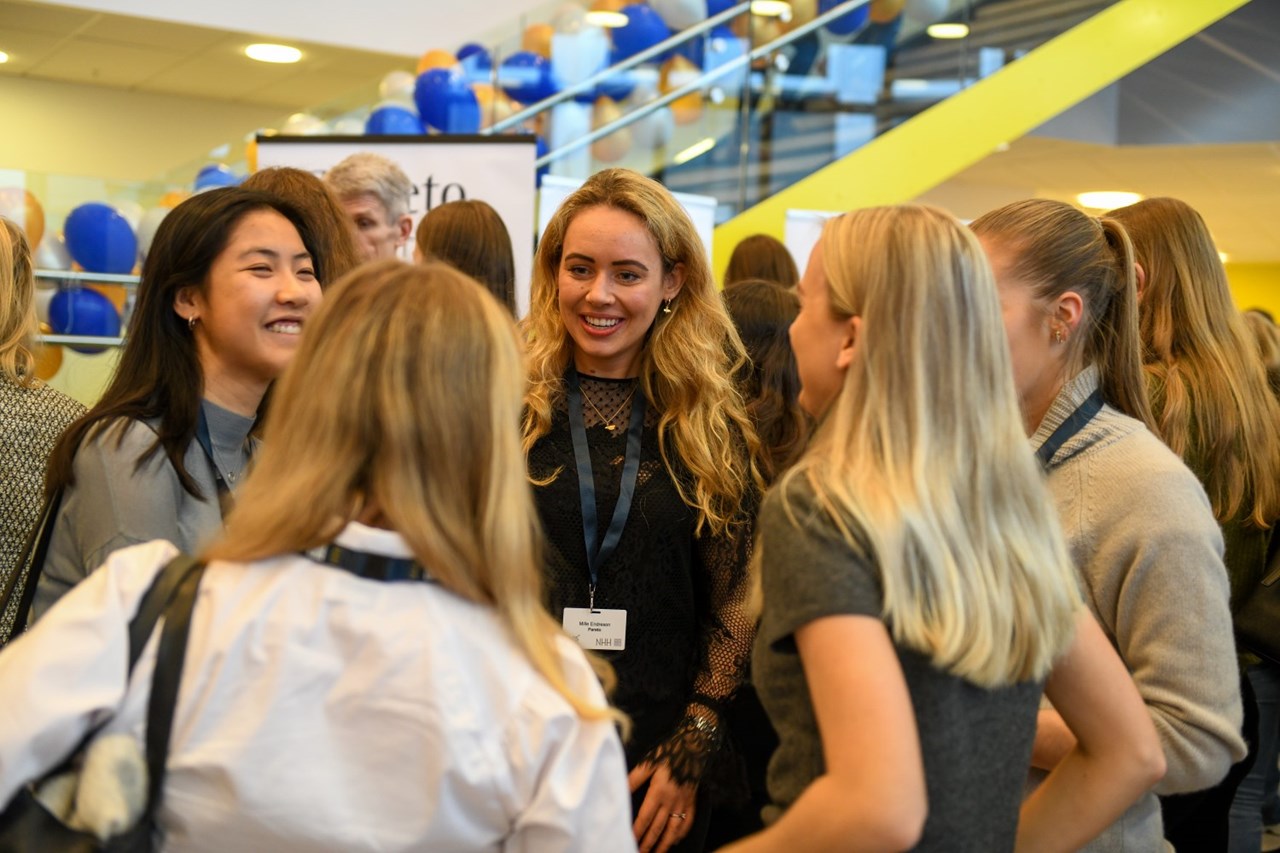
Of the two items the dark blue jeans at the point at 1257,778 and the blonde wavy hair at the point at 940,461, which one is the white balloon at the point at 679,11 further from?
the blonde wavy hair at the point at 940,461

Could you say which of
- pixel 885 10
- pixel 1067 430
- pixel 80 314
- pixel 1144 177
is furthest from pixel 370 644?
pixel 1144 177

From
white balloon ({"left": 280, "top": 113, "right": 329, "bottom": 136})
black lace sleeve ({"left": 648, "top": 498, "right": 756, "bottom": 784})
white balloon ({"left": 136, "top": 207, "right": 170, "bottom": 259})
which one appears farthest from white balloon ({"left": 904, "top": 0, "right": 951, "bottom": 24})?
black lace sleeve ({"left": 648, "top": 498, "right": 756, "bottom": 784})

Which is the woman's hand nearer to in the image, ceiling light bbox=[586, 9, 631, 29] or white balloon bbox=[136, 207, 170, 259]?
white balloon bbox=[136, 207, 170, 259]

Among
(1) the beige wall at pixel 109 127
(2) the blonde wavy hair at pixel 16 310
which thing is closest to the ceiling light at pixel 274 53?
(1) the beige wall at pixel 109 127

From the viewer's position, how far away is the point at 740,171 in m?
7.18

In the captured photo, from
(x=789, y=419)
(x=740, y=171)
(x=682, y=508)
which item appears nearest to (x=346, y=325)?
(x=682, y=508)

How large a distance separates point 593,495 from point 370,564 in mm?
927

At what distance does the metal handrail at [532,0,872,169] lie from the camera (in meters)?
6.73

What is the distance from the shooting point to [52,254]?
20.0 feet

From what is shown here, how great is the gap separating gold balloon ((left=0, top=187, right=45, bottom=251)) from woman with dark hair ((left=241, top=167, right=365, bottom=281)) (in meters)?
3.33

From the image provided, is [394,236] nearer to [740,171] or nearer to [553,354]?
[553,354]

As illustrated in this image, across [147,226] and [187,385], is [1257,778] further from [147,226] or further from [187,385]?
[147,226]

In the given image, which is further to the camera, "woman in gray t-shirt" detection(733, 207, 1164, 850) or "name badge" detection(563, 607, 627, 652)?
"name badge" detection(563, 607, 627, 652)

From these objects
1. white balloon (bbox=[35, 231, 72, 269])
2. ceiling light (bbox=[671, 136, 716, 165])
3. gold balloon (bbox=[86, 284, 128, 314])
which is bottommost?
gold balloon (bbox=[86, 284, 128, 314])
